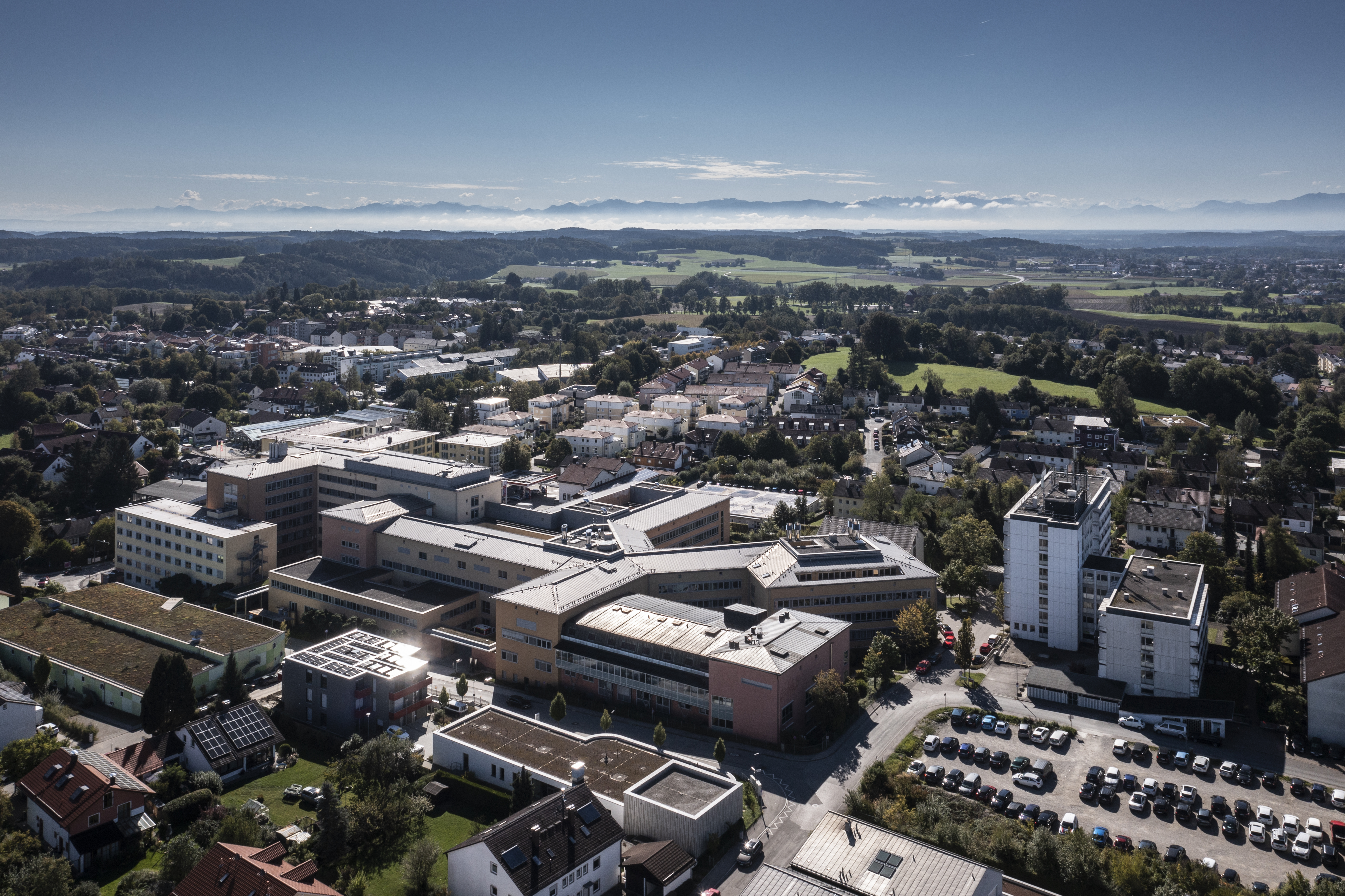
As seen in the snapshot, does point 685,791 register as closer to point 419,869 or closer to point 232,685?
point 419,869

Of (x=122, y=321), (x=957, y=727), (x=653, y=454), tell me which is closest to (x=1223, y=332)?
(x=653, y=454)

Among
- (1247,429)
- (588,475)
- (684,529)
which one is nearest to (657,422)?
(588,475)

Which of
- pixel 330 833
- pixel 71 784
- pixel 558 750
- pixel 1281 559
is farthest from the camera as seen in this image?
pixel 1281 559

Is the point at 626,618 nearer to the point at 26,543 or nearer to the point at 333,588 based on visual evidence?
the point at 333,588

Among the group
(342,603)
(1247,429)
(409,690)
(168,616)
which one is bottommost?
(409,690)

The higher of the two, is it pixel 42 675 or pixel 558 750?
pixel 42 675

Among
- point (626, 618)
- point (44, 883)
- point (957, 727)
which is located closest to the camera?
point (44, 883)
